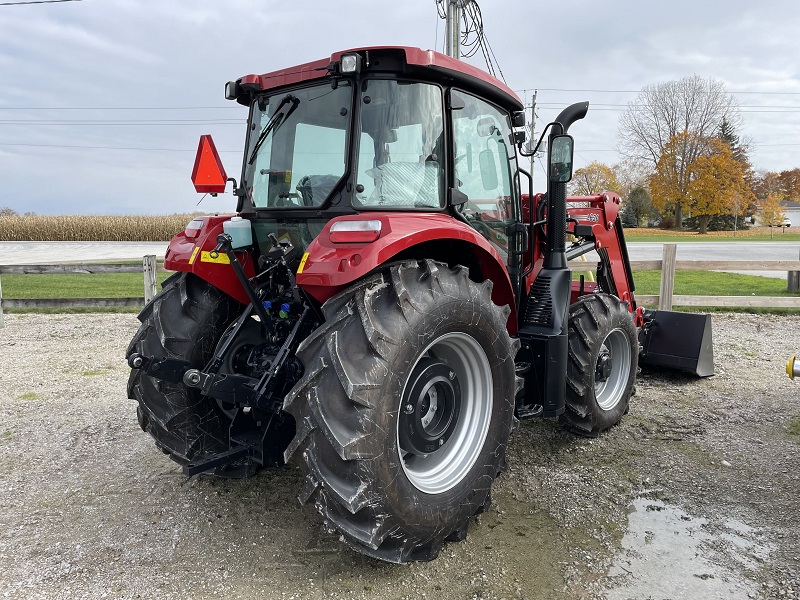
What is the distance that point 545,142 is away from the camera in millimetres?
4105

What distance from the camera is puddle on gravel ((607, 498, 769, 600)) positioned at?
2613mm

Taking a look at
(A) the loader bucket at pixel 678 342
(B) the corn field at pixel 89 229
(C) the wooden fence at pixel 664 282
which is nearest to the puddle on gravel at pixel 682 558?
(A) the loader bucket at pixel 678 342

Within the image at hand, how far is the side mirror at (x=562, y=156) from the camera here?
3.76m

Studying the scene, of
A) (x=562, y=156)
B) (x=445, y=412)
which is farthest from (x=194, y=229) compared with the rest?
(x=562, y=156)

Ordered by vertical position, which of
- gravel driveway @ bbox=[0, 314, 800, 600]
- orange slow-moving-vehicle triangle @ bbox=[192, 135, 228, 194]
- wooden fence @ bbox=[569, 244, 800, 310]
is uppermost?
orange slow-moving-vehicle triangle @ bbox=[192, 135, 228, 194]

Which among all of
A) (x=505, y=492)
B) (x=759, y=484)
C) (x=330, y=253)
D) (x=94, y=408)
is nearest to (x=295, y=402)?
(x=330, y=253)

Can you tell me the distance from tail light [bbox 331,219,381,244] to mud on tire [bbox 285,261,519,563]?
19cm

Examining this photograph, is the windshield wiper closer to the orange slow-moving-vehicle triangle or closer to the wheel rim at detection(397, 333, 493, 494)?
the orange slow-moving-vehicle triangle

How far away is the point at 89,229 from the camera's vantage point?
113ft

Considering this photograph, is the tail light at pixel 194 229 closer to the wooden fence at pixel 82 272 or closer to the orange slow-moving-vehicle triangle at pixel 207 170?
the orange slow-moving-vehicle triangle at pixel 207 170

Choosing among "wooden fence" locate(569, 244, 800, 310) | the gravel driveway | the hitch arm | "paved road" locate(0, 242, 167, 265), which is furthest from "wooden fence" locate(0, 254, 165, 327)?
"paved road" locate(0, 242, 167, 265)

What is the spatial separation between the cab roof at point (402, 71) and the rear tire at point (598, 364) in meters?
1.62

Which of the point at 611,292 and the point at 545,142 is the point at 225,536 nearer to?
the point at 545,142

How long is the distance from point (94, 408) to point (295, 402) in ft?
11.9
